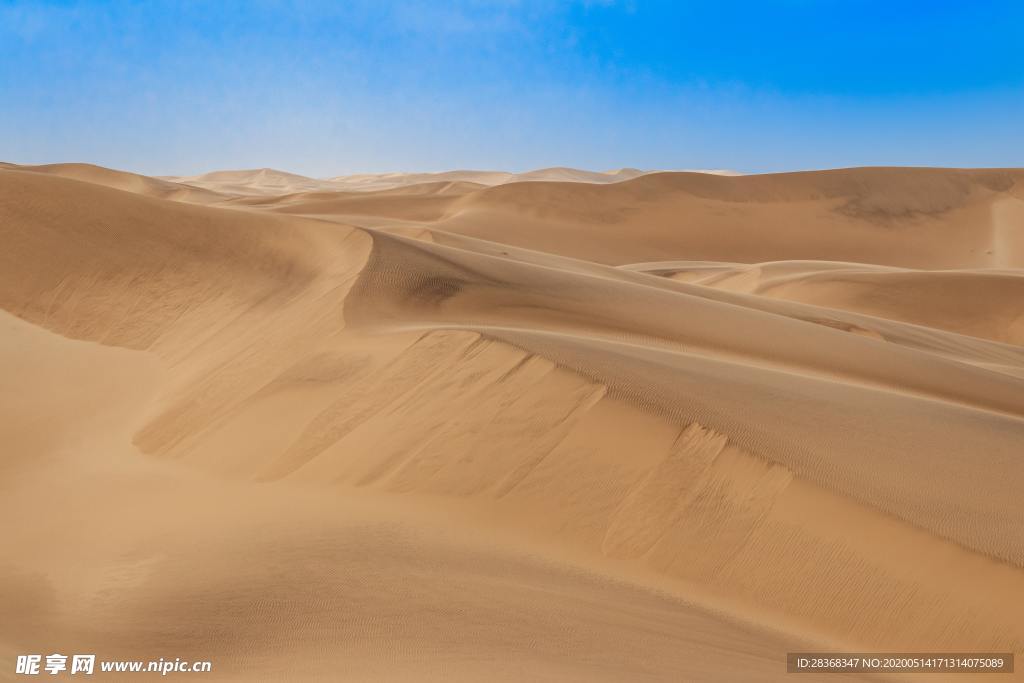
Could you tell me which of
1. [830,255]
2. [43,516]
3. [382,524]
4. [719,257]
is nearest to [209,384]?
[43,516]

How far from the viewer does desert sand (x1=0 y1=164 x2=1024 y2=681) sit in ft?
14.3

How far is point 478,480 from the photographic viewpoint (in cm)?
590

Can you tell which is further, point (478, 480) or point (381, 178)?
point (381, 178)

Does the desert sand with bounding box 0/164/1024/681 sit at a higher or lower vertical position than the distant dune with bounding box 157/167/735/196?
lower

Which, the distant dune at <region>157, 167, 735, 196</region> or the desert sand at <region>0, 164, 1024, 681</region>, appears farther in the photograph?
the distant dune at <region>157, 167, 735, 196</region>

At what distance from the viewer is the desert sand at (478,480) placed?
4.37 metres

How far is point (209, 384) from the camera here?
8.71m

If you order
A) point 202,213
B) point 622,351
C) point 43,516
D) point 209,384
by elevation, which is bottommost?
point 43,516

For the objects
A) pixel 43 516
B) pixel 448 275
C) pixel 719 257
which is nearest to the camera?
pixel 43 516

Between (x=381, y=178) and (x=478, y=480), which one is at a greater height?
(x=381, y=178)

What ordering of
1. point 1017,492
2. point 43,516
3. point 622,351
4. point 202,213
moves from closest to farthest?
point 1017,492 → point 43,516 → point 622,351 → point 202,213

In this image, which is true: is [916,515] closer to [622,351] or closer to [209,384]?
[622,351]

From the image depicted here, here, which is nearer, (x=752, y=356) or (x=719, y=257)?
(x=752, y=356)

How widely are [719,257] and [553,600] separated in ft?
125
